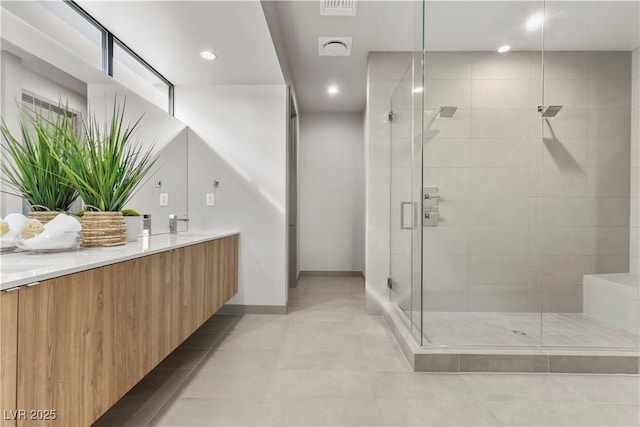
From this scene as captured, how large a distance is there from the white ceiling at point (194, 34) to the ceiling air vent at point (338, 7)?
50 centimetres

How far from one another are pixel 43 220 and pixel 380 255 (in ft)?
8.06

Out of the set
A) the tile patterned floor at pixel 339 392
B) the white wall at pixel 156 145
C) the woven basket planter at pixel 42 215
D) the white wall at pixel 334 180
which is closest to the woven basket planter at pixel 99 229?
the woven basket planter at pixel 42 215

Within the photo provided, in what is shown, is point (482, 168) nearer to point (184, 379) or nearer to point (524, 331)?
point (524, 331)

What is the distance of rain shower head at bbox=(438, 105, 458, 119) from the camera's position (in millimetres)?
2209

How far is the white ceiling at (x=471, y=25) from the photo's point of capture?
1.97m

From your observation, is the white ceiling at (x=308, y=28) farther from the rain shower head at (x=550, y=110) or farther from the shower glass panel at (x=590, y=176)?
the rain shower head at (x=550, y=110)

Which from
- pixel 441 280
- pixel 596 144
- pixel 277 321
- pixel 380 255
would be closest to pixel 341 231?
pixel 380 255

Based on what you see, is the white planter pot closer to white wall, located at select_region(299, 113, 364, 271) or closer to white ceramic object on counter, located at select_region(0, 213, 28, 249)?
white ceramic object on counter, located at select_region(0, 213, 28, 249)

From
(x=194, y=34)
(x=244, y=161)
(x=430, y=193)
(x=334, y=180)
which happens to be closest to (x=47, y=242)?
(x=194, y=34)

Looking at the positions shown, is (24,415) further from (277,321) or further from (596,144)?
(596,144)

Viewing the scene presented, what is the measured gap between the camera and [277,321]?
2.69 m

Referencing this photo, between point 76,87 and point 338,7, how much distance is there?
1.78m

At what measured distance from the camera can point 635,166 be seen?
A: 192 centimetres

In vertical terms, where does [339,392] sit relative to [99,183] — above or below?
below
